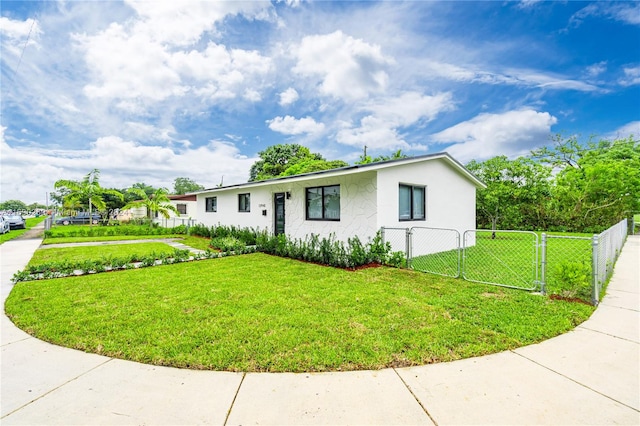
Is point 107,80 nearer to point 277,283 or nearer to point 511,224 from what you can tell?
point 277,283

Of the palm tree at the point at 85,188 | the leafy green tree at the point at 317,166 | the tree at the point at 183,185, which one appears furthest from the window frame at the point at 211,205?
the tree at the point at 183,185

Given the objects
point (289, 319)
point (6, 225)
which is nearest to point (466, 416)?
point (289, 319)

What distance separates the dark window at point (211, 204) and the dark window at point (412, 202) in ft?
36.1

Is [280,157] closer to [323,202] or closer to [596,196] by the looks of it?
[323,202]

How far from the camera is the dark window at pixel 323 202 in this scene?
899cm

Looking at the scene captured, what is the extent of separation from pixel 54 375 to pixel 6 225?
80.6 feet

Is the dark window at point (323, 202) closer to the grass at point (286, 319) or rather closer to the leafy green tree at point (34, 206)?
the grass at point (286, 319)

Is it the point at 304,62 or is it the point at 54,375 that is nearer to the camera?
the point at 54,375

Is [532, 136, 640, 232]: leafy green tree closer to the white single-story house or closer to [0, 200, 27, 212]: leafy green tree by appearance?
the white single-story house

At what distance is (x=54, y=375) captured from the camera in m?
2.53

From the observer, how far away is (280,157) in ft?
117

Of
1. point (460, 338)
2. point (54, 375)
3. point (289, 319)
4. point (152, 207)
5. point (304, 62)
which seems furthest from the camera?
point (152, 207)

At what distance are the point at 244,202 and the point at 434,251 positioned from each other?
8770 mm

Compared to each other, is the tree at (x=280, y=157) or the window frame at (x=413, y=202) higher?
the tree at (x=280, y=157)
